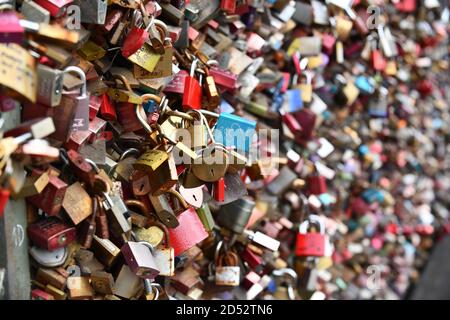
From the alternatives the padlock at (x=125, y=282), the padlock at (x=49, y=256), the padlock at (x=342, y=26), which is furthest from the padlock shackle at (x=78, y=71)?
the padlock at (x=342, y=26)

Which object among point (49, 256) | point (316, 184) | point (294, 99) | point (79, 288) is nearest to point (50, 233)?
point (49, 256)

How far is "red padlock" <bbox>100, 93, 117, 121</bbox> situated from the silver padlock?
0.35 m

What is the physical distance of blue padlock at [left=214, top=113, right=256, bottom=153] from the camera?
2.11m

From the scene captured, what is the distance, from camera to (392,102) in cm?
371

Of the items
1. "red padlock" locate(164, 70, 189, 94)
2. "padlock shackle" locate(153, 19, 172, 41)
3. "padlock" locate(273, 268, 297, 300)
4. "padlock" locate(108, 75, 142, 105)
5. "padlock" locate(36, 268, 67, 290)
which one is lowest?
"padlock" locate(273, 268, 297, 300)

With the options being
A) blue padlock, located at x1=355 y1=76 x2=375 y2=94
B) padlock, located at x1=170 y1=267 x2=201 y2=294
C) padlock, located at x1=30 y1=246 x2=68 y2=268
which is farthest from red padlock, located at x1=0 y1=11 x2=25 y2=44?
blue padlock, located at x1=355 y1=76 x2=375 y2=94

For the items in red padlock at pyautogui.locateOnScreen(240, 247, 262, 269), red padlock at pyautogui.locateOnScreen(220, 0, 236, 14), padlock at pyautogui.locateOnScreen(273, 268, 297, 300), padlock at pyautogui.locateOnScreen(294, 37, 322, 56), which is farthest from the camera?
padlock at pyautogui.locateOnScreen(294, 37, 322, 56)

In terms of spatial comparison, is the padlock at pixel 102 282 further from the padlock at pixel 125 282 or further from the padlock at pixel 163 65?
the padlock at pixel 163 65

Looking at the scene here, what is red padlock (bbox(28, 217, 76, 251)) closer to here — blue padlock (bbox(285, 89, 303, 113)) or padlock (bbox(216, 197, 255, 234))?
padlock (bbox(216, 197, 255, 234))

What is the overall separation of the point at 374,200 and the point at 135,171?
6.41ft

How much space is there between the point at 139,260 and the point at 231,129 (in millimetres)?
544

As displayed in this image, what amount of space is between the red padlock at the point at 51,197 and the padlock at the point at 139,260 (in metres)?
0.25
